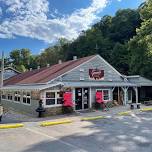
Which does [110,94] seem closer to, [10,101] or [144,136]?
[10,101]

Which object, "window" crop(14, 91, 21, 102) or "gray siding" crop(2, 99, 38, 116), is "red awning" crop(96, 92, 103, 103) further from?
"window" crop(14, 91, 21, 102)

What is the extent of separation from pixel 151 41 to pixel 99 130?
19.5m

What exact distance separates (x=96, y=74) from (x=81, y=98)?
11.3ft

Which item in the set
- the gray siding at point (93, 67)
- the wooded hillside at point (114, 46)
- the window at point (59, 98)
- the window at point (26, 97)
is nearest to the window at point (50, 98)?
the window at point (59, 98)

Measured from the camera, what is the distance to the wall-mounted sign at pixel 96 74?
28.2m

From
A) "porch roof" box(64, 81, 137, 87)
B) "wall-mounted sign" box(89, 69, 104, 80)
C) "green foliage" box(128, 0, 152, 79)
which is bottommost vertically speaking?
"porch roof" box(64, 81, 137, 87)

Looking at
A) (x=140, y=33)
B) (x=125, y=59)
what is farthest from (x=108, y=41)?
(x=140, y=33)

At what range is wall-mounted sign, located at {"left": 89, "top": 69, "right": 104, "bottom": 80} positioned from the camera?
92.7 feet

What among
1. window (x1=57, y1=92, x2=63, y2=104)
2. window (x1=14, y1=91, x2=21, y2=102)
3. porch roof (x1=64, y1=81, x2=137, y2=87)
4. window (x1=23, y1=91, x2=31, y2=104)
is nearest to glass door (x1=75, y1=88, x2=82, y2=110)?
porch roof (x1=64, y1=81, x2=137, y2=87)

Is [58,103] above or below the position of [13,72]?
below

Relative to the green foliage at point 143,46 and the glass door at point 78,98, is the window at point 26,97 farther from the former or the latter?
the green foliage at point 143,46

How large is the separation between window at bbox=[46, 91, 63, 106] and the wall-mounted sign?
4.81 metres

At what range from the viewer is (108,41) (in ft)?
225

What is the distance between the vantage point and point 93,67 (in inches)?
1121
